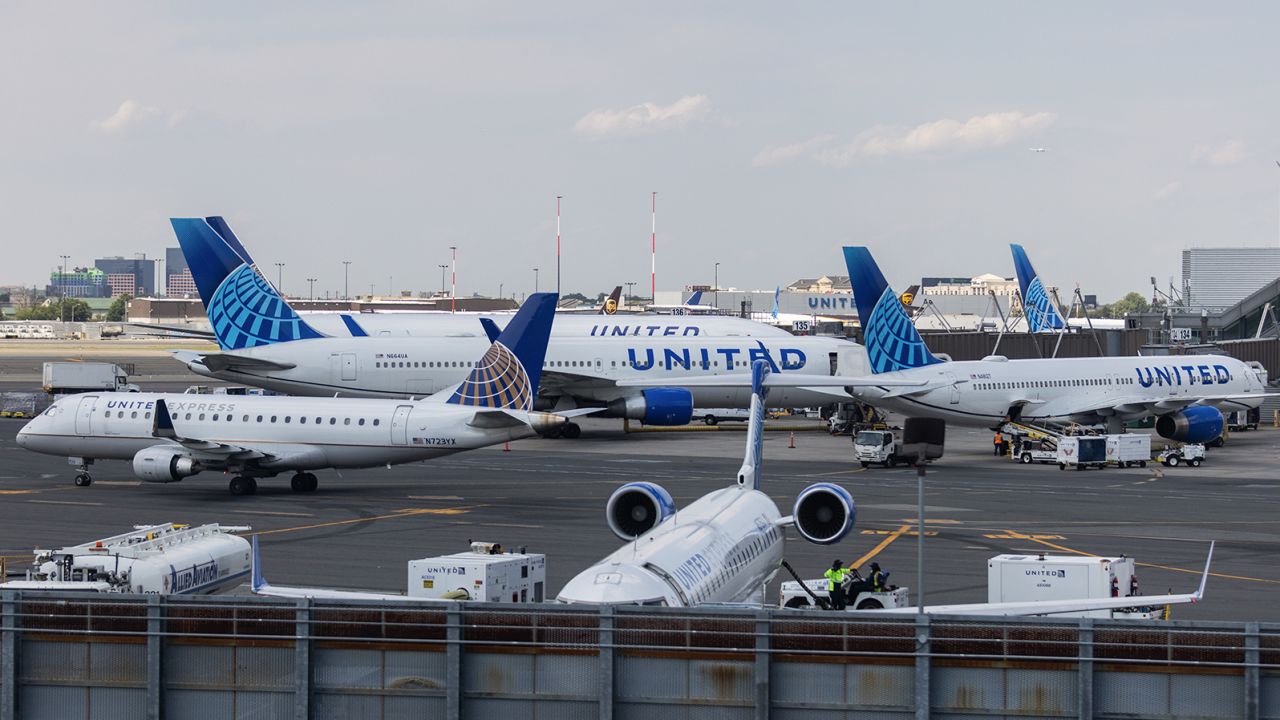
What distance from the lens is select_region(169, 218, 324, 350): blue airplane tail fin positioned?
6556 centimetres

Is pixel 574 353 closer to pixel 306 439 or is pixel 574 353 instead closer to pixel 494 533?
pixel 306 439

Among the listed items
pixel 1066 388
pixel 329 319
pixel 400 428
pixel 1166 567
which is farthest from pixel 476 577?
pixel 329 319

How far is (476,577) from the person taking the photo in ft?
80.9

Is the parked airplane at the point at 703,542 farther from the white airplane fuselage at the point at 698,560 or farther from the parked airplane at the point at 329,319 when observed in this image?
the parked airplane at the point at 329,319

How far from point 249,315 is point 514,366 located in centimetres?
2668

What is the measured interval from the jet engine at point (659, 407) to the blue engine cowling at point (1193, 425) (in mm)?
21500

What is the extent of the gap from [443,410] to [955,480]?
20.1 metres

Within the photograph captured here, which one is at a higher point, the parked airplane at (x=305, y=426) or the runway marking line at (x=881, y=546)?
the parked airplane at (x=305, y=426)

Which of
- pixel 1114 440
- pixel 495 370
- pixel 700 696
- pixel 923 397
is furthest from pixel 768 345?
pixel 700 696

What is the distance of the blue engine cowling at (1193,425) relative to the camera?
62.4m

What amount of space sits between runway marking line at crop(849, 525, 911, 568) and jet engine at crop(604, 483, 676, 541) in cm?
1013

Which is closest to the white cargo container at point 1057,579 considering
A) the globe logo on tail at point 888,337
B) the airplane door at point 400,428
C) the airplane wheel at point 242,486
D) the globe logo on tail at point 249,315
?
the airplane door at point 400,428

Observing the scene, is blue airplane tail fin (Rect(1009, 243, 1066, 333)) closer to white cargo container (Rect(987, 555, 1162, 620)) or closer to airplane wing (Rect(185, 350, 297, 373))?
airplane wing (Rect(185, 350, 297, 373))

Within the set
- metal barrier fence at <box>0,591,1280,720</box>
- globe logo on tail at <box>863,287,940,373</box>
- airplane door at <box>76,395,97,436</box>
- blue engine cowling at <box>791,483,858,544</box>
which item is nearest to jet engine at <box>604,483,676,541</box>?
blue engine cowling at <box>791,483,858,544</box>
